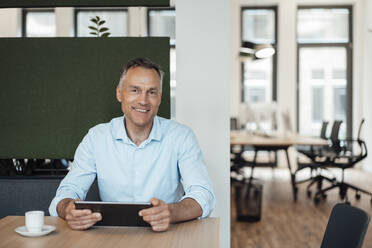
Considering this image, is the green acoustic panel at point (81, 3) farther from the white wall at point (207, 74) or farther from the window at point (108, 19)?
the window at point (108, 19)

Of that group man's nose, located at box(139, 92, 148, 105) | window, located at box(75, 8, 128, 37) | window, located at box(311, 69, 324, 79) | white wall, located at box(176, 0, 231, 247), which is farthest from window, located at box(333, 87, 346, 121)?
man's nose, located at box(139, 92, 148, 105)

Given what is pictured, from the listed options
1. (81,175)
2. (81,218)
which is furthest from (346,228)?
(81,175)

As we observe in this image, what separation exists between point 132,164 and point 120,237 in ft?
1.95

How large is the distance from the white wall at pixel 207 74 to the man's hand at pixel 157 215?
121 cm

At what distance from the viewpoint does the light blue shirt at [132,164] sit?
210cm

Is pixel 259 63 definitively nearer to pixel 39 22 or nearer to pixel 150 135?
pixel 39 22

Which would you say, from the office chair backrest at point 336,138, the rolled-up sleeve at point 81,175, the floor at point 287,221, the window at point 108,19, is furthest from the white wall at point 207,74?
the window at point 108,19

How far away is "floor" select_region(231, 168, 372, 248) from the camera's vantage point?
168 inches

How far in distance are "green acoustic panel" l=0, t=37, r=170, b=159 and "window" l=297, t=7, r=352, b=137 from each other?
7.68 m

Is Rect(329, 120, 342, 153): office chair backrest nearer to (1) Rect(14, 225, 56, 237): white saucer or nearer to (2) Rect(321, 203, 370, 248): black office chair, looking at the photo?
(2) Rect(321, 203, 370, 248): black office chair

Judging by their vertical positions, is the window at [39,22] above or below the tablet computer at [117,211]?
above

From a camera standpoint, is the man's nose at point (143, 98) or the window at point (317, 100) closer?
the man's nose at point (143, 98)

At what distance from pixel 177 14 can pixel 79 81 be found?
2.33ft

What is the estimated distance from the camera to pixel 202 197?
1.92 metres
